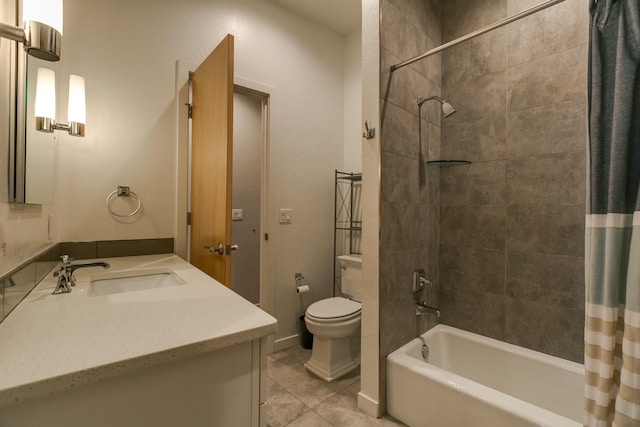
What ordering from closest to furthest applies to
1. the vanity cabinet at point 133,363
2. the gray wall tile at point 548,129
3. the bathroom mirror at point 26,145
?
the vanity cabinet at point 133,363 → the bathroom mirror at point 26,145 → the gray wall tile at point 548,129

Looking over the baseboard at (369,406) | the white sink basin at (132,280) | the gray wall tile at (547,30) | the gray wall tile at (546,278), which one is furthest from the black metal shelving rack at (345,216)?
the white sink basin at (132,280)

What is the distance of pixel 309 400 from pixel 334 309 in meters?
0.59

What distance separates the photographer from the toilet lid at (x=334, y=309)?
2031mm

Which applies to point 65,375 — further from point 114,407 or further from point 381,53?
point 381,53

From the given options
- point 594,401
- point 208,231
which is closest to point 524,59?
point 594,401

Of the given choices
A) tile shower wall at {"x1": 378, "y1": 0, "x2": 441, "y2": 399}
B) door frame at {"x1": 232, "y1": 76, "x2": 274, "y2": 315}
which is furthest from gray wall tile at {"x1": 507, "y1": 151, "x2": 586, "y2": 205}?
door frame at {"x1": 232, "y1": 76, "x2": 274, "y2": 315}

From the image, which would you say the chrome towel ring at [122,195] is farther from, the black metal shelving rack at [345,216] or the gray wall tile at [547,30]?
the gray wall tile at [547,30]

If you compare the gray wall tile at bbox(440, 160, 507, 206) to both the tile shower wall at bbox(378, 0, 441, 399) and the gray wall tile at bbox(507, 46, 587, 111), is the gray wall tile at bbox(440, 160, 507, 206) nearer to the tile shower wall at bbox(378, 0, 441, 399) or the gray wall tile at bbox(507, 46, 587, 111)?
the tile shower wall at bbox(378, 0, 441, 399)

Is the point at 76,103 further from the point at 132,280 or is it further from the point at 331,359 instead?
the point at 331,359

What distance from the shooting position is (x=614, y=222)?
2.82 ft

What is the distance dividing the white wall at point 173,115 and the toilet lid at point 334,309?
404 millimetres

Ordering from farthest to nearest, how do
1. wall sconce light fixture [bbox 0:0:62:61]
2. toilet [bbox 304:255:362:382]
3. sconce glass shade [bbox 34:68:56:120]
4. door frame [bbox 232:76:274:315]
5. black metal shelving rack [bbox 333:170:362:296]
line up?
black metal shelving rack [bbox 333:170:362:296] < door frame [bbox 232:76:274:315] < toilet [bbox 304:255:362:382] < sconce glass shade [bbox 34:68:56:120] < wall sconce light fixture [bbox 0:0:62:61]

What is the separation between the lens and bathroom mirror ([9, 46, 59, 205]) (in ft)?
3.05

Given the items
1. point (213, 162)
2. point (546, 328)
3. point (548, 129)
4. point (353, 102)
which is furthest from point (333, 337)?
point (353, 102)
